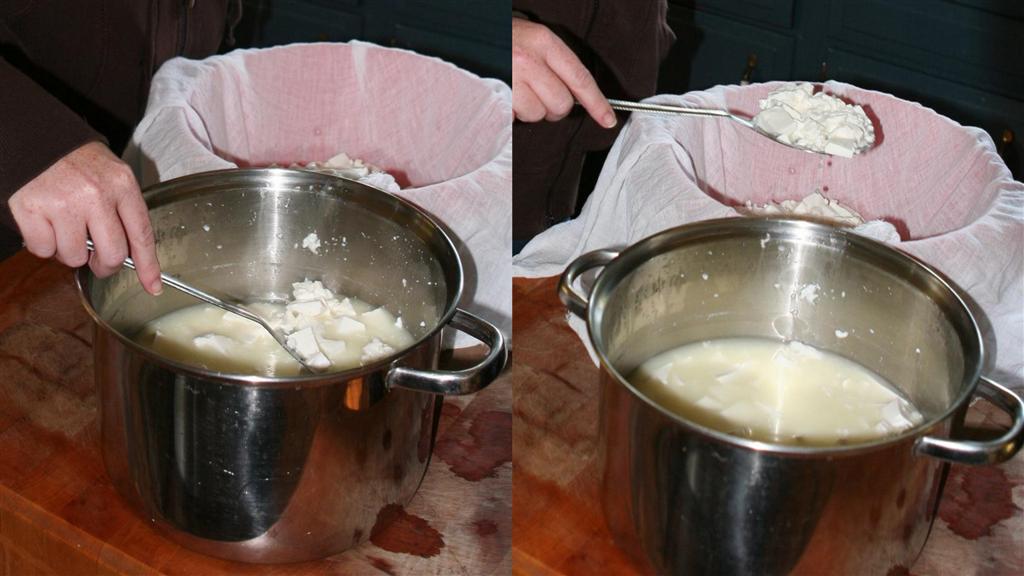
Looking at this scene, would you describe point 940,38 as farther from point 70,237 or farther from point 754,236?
point 70,237

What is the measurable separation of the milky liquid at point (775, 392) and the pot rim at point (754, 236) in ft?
0.11

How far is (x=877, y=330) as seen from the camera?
58 centimetres

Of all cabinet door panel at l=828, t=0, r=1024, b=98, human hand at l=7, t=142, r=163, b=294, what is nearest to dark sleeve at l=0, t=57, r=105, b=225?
human hand at l=7, t=142, r=163, b=294

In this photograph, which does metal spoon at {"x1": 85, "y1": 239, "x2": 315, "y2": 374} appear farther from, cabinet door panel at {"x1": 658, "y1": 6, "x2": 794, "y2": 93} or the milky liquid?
cabinet door panel at {"x1": 658, "y1": 6, "x2": 794, "y2": 93}

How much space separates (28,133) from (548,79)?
0.80 feet

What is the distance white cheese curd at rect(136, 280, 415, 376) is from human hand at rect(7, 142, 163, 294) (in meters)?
0.06

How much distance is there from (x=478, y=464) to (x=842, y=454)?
0.23 meters

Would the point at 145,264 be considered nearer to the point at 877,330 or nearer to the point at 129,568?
the point at 129,568

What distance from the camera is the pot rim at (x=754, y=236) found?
1.38ft

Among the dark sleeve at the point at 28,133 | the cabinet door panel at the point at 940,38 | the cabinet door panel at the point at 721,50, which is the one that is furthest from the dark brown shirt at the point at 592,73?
the dark sleeve at the point at 28,133

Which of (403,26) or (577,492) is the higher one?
(403,26)

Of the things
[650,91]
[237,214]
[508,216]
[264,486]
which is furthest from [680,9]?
[264,486]

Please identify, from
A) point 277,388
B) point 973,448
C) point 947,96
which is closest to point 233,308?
point 277,388

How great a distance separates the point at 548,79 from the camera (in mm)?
562
